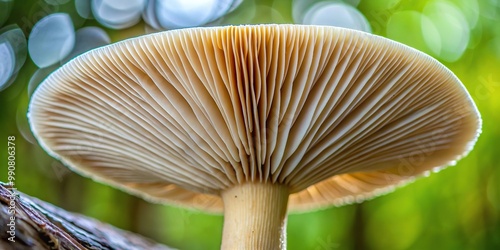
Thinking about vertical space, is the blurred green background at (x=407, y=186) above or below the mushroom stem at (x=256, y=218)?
above

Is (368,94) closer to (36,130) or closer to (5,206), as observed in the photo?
(5,206)

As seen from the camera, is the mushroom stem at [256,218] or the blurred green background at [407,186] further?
the blurred green background at [407,186]

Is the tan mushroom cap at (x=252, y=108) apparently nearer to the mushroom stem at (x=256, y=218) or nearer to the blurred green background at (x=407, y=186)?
the mushroom stem at (x=256, y=218)

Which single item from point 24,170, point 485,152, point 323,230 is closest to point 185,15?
point 24,170

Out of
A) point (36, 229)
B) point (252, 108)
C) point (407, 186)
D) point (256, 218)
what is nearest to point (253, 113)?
point (252, 108)

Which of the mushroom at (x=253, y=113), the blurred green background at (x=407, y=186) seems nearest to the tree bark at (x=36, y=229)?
the mushroom at (x=253, y=113)

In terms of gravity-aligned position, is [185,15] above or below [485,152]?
above

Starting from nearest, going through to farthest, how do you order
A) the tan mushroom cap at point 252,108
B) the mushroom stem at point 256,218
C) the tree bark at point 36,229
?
the tree bark at point 36,229, the tan mushroom cap at point 252,108, the mushroom stem at point 256,218

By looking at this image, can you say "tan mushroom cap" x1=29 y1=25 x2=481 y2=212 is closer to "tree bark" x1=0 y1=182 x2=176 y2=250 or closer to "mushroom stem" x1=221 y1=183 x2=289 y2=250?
"mushroom stem" x1=221 y1=183 x2=289 y2=250
